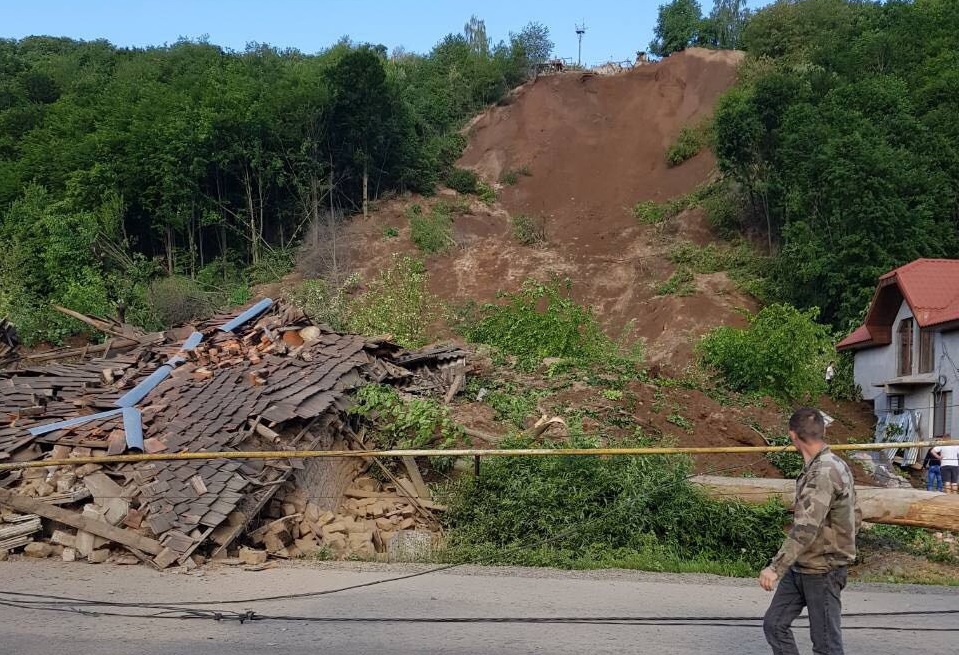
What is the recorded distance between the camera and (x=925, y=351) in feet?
93.2

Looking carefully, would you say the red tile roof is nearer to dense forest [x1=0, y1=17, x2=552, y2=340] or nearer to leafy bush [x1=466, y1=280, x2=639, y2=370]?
leafy bush [x1=466, y1=280, x2=639, y2=370]

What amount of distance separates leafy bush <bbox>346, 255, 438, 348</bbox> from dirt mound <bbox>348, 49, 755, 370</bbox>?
12444 millimetres

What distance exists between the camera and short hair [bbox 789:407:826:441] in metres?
5.16

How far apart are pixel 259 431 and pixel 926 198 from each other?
31.6 m

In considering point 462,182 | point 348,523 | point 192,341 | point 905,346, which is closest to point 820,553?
point 348,523

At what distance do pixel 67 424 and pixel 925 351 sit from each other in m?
24.9

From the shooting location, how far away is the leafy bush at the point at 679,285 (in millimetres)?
43844

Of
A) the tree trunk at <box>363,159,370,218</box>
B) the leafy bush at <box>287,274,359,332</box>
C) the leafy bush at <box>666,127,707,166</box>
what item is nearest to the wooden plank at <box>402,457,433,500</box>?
the leafy bush at <box>287,274,359,332</box>

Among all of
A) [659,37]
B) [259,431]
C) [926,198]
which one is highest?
[659,37]

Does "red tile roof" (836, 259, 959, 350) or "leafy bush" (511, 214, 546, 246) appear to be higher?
"leafy bush" (511, 214, 546, 246)

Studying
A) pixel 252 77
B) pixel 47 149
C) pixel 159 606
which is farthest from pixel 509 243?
pixel 159 606

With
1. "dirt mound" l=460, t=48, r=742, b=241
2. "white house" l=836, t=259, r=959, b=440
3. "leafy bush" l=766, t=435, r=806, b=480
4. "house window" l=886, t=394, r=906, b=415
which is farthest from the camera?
"dirt mound" l=460, t=48, r=742, b=241

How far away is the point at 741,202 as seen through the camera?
164 ft

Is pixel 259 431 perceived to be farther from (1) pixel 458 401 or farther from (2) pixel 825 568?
(2) pixel 825 568
